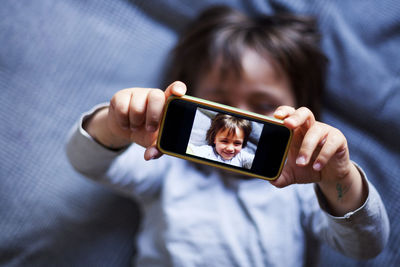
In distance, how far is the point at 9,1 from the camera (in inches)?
27.1

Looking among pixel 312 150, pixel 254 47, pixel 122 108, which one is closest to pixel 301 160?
pixel 312 150

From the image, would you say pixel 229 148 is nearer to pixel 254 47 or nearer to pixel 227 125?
pixel 227 125

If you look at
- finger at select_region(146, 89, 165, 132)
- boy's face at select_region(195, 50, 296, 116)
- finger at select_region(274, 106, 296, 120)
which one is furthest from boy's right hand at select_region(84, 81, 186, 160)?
boy's face at select_region(195, 50, 296, 116)

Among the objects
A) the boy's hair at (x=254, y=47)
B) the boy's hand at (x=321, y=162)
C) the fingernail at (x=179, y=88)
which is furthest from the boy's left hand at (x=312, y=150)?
the boy's hair at (x=254, y=47)

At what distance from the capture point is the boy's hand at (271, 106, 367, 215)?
0.39 meters

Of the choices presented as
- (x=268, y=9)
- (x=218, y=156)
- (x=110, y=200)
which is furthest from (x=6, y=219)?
(x=268, y=9)

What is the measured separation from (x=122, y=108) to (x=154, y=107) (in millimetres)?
47

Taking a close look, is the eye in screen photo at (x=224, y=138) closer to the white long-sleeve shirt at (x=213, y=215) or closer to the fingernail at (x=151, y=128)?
the fingernail at (x=151, y=128)

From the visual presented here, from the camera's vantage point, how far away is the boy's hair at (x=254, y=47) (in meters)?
0.67

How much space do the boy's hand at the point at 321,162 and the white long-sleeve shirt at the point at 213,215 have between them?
94 mm

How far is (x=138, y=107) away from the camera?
411 millimetres

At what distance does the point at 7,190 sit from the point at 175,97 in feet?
1.65

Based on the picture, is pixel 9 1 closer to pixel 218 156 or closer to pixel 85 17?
pixel 85 17

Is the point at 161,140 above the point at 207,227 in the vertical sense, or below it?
above
